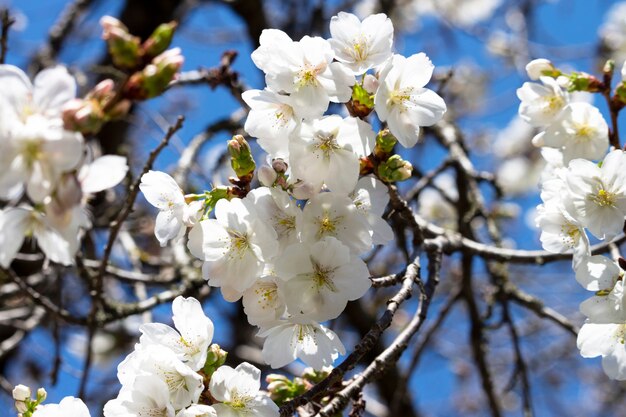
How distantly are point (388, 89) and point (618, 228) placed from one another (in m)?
0.56

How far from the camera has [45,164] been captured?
908mm

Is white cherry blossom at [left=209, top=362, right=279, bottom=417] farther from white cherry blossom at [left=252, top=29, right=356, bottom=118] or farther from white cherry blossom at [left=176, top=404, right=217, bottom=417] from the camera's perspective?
white cherry blossom at [left=252, top=29, right=356, bottom=118]

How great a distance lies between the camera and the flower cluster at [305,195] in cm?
125

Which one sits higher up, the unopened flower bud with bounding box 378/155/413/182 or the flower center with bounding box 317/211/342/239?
the unopened flower bud with bounding box 378/155/413/182

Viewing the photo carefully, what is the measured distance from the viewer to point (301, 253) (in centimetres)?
123

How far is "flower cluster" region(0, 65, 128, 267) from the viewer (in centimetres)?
90

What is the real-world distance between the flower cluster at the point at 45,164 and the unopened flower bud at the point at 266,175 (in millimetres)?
315

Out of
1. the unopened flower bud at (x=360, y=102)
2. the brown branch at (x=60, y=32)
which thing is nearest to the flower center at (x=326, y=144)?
the unopened flower bud at (x=360, y=102)

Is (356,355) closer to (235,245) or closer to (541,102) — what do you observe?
(235,245)

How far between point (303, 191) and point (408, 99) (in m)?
0.31

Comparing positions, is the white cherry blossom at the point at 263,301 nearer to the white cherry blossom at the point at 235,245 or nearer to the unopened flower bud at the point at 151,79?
the white cherry blossom at the point at 235,245

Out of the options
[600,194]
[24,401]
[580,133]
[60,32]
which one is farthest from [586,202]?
Result: [60,32]

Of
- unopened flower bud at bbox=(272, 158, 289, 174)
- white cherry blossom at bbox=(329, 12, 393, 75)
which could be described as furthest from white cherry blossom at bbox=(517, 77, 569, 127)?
unopened flower bud at bbox=(272, 158, 289, 174)

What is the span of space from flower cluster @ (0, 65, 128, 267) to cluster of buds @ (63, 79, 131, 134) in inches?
0.6
